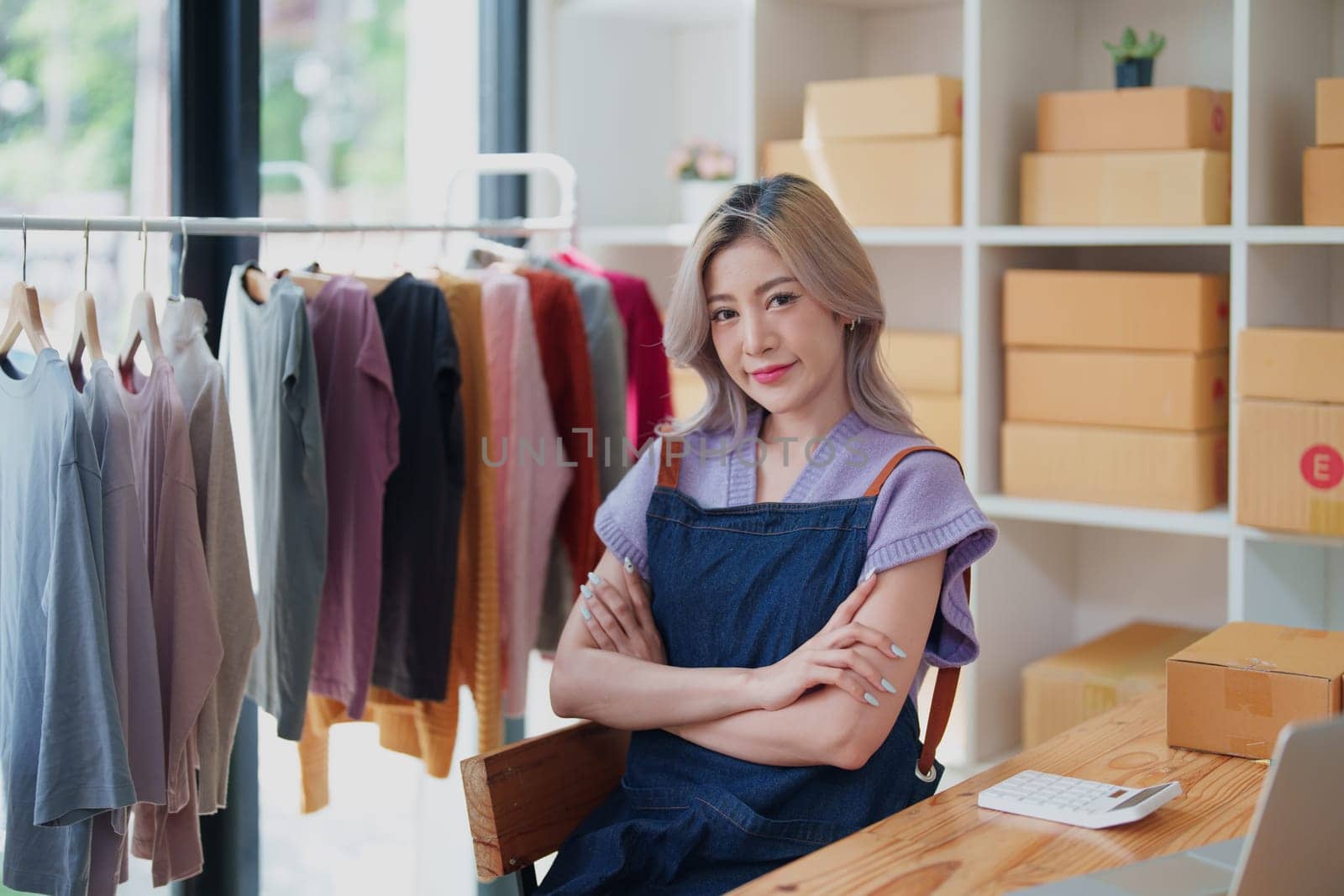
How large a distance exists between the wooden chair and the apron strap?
36 centimetres

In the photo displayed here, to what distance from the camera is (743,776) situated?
1.55 metres

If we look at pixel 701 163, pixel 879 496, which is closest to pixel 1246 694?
pixel 879 496

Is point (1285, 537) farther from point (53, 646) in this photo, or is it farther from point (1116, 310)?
point (53, 646)

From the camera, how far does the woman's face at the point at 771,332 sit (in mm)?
1654

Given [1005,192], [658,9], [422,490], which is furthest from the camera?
[658,9]

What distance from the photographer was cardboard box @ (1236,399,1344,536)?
2.23m

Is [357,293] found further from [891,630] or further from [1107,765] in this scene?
[1107,765]

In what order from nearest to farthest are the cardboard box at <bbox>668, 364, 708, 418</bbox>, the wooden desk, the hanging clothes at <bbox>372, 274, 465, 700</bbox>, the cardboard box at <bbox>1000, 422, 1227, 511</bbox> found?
the wooden desk, the hanging clothes at <bbox>372, 274, 465, 700</bbox>, the cardboard box at <bbox>1000, 422, 1227, 511</bbox>, the cardboard box at <bbox>668, 364, 708, 418</bbox>

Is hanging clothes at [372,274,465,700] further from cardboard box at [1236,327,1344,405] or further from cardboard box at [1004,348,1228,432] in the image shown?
cardboard box at [1236,327,1344,405]

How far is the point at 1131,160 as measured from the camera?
2457mm

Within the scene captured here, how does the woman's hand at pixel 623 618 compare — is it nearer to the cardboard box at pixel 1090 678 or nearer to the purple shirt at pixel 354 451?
the purple shirt at pixel 354 451

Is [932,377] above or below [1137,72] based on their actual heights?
below

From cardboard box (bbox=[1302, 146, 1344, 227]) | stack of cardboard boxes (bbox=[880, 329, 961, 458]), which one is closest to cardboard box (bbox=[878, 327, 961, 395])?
stack of cardboard boxes (bbox=[880, 329, 961, 458])

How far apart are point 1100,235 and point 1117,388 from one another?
0.27 m
